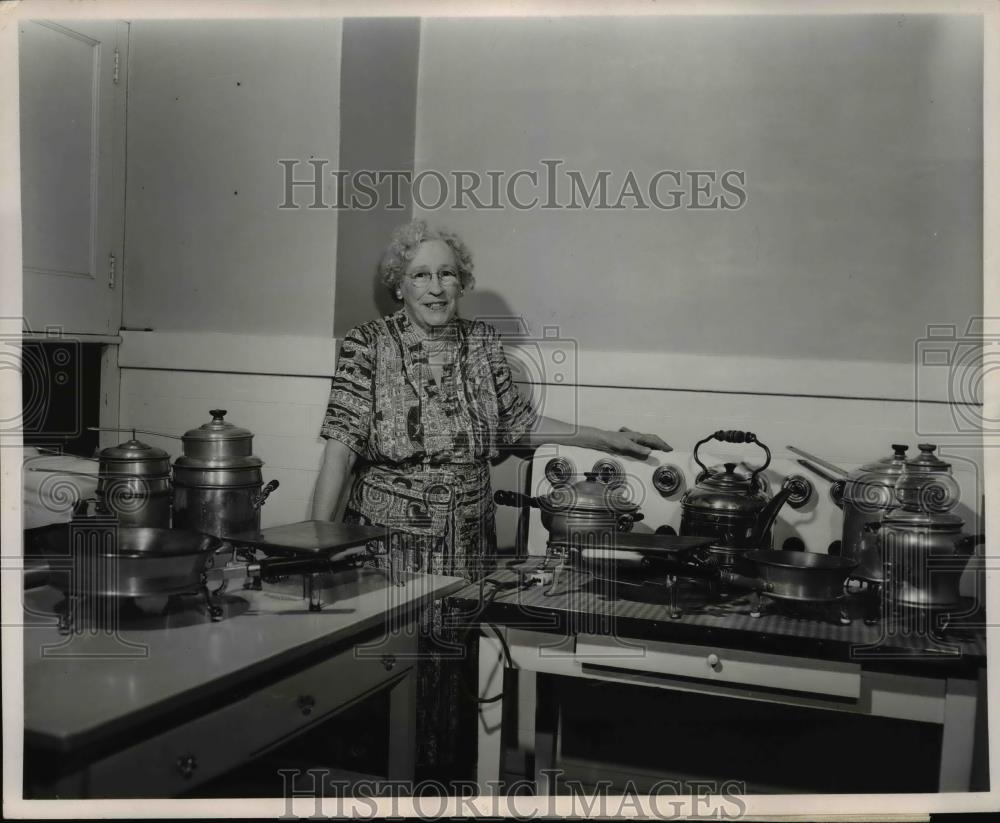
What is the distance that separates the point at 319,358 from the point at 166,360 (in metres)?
0.49

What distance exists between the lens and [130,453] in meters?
1.86

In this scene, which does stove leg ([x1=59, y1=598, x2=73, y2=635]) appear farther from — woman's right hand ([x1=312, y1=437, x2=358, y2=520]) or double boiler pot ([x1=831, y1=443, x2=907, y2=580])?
double boiler pot ([x1=831, y1=443, x2=907, y2=580])

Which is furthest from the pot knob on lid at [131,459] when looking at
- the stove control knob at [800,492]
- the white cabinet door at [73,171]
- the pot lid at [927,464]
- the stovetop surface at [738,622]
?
the pot lid at [927,464]

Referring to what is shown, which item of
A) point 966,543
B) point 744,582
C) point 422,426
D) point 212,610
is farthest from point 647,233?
point 212,610

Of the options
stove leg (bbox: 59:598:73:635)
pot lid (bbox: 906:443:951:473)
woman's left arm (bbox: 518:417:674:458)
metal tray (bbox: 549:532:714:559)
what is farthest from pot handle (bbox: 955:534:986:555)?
stove leg (bbox: 59:598:73:635)

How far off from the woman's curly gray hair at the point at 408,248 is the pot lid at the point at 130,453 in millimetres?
985

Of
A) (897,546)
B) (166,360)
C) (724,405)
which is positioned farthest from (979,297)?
(166,360)

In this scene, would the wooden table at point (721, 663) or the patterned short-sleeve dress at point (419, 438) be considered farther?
the patterned short-sleeve dress at point (419, 438)

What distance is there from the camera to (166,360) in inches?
108

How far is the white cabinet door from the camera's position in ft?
6.64

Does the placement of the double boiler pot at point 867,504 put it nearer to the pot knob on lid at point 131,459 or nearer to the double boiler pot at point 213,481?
the double boiler pot at point 213,481

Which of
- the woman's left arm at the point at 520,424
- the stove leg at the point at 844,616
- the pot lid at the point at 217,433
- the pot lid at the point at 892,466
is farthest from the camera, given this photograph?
the woman's left arm at the point at 520,424

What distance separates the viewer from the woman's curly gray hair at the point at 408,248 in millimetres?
2572

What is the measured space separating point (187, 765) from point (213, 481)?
761mm
